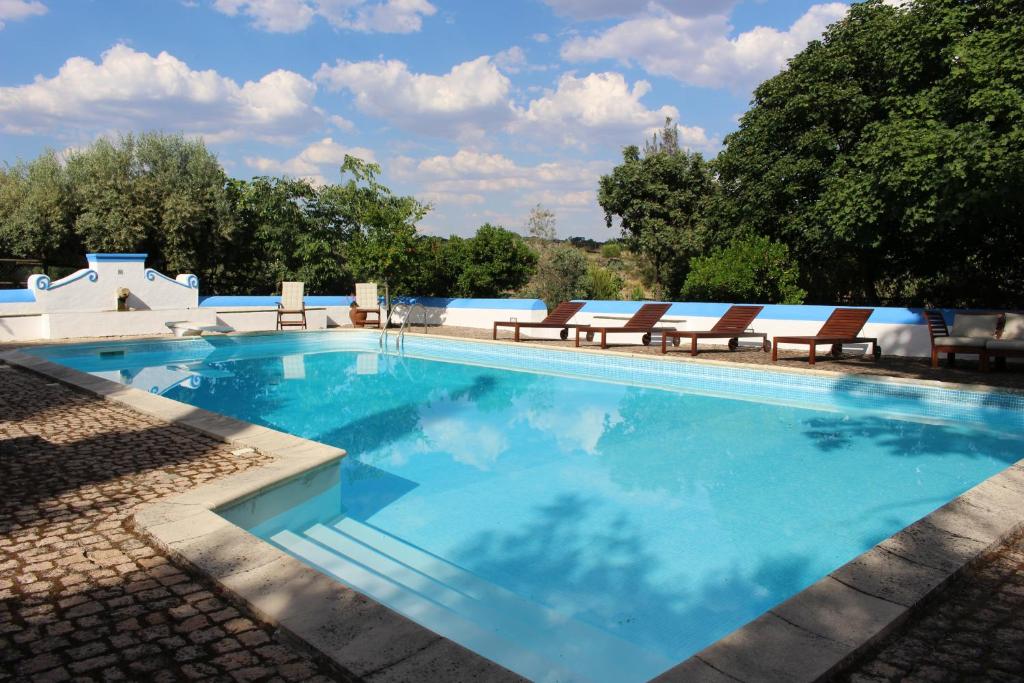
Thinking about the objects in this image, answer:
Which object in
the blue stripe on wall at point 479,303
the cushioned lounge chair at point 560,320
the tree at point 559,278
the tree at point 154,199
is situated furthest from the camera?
the tree at point 559,278

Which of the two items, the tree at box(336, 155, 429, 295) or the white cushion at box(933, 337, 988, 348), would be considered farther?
the tree at box(336, 155, 429, 295)

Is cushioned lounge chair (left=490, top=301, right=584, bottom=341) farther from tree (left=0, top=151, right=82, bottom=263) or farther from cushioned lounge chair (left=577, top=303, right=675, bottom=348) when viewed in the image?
tree (left=0, top=151, right=82, bottom=263)

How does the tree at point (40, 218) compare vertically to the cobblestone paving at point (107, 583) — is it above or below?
above

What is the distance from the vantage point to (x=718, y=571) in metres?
3.80

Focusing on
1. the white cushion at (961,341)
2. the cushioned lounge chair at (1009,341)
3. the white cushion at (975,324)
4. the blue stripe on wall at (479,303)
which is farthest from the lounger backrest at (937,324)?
the blue stripe on wall at (479,303)

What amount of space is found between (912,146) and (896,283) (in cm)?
792

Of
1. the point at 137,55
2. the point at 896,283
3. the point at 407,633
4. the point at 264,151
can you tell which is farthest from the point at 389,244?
the point at 407,633

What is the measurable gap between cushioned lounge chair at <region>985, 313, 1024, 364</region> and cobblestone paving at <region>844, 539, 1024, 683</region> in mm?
6890

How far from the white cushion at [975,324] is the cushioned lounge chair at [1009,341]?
0.13 meters

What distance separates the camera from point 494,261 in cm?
1670

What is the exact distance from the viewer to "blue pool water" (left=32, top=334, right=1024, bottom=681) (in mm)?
3385

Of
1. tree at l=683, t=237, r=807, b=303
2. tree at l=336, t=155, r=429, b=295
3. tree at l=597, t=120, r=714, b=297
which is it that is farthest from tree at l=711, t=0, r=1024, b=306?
tree at l=336, t=155, r=429, b=295

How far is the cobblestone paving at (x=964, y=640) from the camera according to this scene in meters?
2.08

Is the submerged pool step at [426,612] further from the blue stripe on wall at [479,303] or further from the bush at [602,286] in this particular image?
the bush at [602,286]
